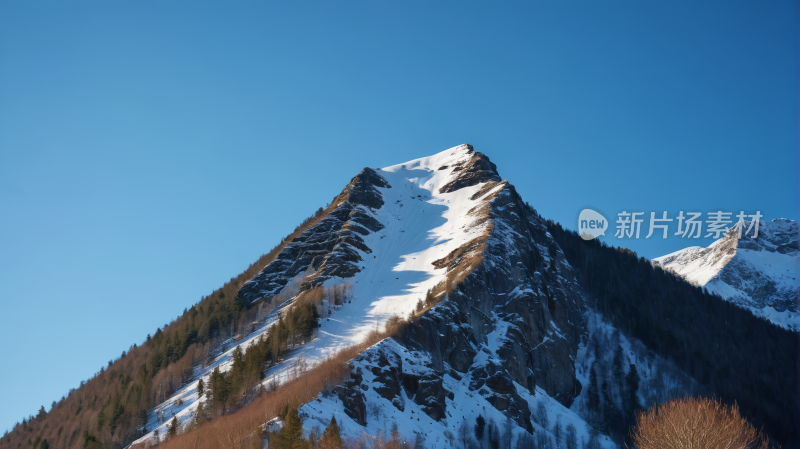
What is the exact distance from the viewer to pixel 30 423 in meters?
130

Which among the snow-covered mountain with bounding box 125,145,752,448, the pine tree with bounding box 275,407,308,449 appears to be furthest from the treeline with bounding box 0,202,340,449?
the pine tree with bounding box 275,407,308,449

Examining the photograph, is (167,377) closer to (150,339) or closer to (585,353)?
(150,339)

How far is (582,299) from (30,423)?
481ft

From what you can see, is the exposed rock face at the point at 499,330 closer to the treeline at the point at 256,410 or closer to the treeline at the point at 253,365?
the treeline at the point at 256,410

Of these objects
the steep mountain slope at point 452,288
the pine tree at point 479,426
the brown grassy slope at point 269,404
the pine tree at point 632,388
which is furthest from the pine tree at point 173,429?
the pine tree at point 632,388

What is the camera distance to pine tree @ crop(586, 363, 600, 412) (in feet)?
405

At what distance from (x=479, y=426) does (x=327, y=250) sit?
264 feet

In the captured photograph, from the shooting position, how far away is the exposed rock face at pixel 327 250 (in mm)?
145250

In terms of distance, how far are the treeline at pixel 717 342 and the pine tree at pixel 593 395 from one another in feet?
103

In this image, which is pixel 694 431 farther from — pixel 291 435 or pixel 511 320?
pixel 511 320

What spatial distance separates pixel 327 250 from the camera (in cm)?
15662

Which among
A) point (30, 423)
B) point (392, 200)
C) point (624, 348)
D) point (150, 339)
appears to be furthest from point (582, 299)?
point (30, 423)

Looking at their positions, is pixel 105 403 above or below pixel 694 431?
above

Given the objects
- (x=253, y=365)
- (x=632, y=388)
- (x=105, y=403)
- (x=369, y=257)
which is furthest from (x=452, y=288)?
(x=105, y=403)
